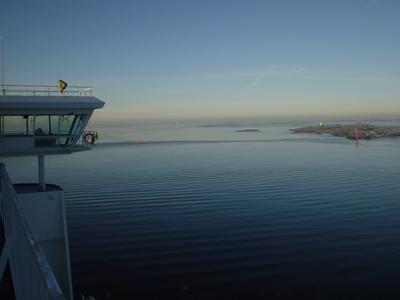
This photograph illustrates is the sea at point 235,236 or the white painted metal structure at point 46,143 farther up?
the white painted metal structure at point 46,143

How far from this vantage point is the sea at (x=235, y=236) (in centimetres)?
1778

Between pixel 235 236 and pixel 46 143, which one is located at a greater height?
pixel 46 143

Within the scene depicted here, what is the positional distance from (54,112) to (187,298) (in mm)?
15328

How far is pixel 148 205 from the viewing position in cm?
3434

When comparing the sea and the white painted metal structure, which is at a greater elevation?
the white painted metal structure

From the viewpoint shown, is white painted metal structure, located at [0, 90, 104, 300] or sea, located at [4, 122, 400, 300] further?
white painted metal structure, located at [0, 90, 104, 300]

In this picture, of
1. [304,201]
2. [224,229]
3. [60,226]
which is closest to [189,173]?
[304,201]

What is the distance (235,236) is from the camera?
24.6m

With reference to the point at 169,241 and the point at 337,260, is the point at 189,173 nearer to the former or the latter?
the point at 169,241

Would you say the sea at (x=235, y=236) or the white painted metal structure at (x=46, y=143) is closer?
the sea at (x=235, y=236)

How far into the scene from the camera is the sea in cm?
1778

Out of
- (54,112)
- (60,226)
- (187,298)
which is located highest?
(54,112)

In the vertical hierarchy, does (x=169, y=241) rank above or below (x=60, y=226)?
below

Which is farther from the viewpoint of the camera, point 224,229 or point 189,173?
point 189,173
